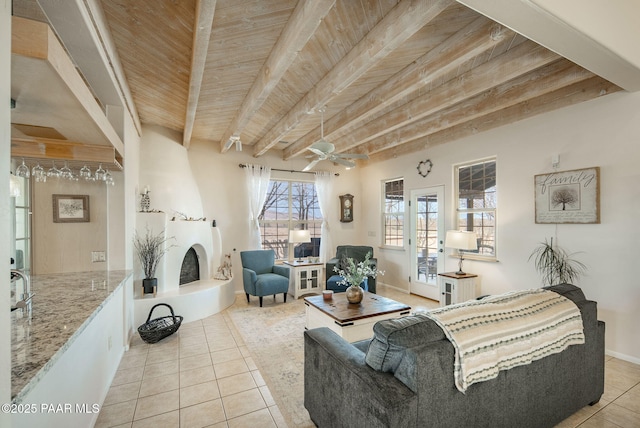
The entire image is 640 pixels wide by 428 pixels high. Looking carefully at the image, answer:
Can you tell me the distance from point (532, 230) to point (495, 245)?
1.94ft

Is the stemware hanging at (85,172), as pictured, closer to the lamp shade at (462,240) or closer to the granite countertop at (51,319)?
the granite countertop at (51,319)

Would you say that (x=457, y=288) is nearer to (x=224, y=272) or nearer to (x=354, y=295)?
(x=354, y=295)

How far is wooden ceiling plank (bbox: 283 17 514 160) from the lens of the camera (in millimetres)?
2240

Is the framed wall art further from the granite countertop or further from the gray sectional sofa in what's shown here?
the granite countertop

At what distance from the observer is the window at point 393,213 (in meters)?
6.09

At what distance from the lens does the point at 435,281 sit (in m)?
5.27

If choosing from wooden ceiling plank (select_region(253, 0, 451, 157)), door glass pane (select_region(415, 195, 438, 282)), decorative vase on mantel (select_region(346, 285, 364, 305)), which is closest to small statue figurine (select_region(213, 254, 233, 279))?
decorative vase on mantel (select_region(346, 285, 364, 305))

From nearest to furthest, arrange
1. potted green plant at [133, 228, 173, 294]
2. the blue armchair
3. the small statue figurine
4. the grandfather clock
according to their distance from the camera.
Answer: potted green plant at [133, 228, 173, 294], the blue armchair, the small statue figurine, the grandfather clock

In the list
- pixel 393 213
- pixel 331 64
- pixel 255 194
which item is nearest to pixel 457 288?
pixel 393 213

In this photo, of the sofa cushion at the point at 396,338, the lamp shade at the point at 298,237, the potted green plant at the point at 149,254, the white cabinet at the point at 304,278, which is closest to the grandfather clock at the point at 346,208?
the lamp shade at the point at 298,237

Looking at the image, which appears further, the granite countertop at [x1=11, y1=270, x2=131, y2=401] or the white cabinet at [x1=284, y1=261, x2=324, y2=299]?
the white cabinet at [x1=284, y1=261, x2=324, y2=299]

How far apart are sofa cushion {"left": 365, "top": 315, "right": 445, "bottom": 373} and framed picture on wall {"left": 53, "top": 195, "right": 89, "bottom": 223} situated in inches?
125

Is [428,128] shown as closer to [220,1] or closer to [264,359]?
[220,1]

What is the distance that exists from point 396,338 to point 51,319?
6.42 ft
